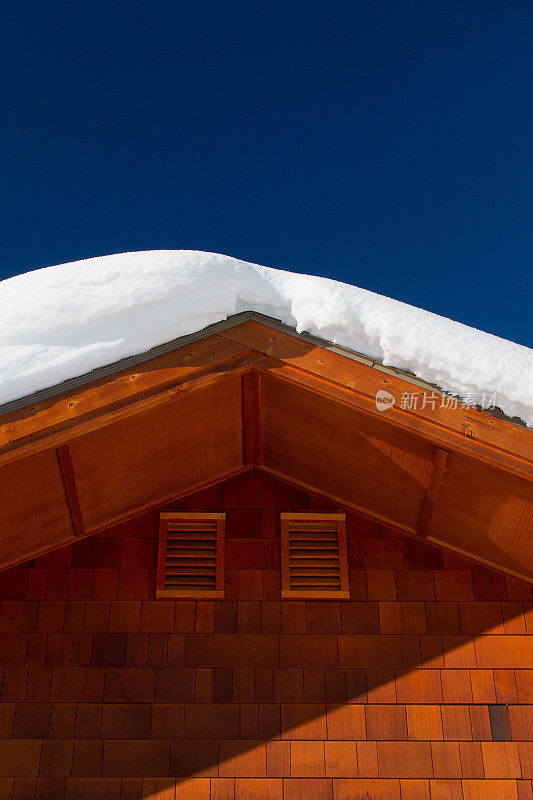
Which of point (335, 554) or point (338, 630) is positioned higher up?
point (335, 554)

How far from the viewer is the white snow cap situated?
3168 mm

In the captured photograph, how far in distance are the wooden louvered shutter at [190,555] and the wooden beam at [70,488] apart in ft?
1.60

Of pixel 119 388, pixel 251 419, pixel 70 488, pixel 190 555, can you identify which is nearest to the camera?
pixel 119 388

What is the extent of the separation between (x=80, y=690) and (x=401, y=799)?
178 centimetres

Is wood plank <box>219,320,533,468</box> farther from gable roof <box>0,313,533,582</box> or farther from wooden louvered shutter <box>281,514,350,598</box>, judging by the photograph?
wooden louvered shutter <box>281,514,350,598</box>

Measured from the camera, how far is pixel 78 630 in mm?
4219

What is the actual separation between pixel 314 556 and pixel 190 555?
28.9 inches

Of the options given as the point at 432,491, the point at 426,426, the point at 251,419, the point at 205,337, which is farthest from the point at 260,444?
the point at 426,426

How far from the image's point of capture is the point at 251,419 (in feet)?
14.1

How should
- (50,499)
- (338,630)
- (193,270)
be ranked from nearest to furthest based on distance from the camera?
(193,270)
(50,499)
(338,630)

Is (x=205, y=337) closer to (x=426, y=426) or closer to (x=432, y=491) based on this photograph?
(x=426, y=426)

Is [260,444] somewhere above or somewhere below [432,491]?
above

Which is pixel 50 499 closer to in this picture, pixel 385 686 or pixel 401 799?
pixel 385 686

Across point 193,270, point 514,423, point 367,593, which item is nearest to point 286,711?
point 367,593
